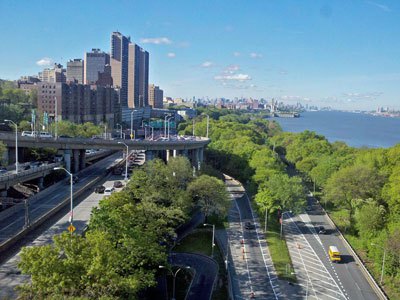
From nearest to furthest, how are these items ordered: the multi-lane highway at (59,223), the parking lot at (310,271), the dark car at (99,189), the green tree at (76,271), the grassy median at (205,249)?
the green tree at (76,271), the multi-lane highway at (59,223), the grassy median at (205,249), the parking lot at (310,271), the dark car at (99,189)

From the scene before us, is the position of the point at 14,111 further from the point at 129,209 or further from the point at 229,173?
the point at 129,209

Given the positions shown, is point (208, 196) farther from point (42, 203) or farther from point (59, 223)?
point (42, 203)

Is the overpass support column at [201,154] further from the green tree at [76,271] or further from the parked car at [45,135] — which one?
the green tree at [76,271]

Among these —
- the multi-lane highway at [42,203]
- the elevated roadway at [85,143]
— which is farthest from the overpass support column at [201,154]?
the multi-lane highway at [42,203]

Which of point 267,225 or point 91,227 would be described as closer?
point 91,227

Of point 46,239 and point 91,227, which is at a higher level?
point 91,227

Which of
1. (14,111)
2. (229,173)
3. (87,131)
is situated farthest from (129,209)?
(14,111)

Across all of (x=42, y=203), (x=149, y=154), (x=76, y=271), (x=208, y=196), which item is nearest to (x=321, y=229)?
(x=208, y=196)
